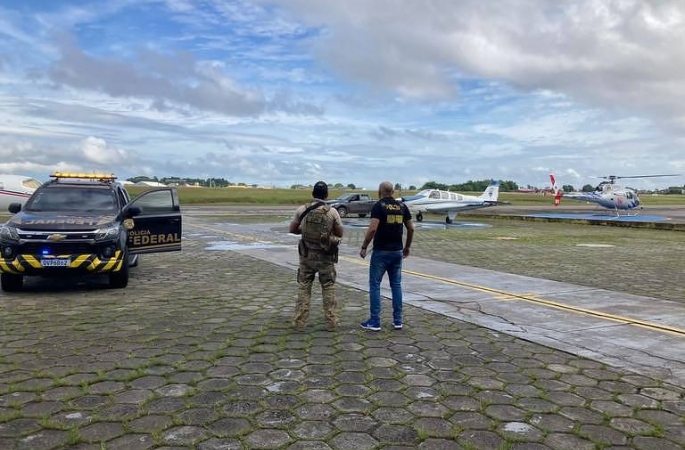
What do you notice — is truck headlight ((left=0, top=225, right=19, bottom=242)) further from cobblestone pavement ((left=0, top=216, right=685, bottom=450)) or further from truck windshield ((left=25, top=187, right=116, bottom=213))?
cobblestone pavement ((left=0, top=216, right=685, bottom=450))

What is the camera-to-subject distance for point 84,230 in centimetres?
808

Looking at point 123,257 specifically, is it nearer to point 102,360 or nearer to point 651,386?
point 102,360

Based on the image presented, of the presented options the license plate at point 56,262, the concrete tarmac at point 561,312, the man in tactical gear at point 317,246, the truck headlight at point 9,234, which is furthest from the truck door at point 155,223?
the man in tactical gear at point 317,246

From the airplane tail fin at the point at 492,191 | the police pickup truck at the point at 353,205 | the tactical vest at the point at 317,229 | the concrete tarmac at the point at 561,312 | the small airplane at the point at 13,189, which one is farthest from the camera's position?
the police pickup truck at the point at 353,205

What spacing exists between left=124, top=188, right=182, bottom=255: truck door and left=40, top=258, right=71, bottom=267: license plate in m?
1.50

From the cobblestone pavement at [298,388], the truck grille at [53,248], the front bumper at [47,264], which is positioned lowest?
the cobblestone pavement at [298,388]

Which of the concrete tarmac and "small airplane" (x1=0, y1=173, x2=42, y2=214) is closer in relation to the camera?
the concrete tarmac

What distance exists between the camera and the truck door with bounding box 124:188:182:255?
9664 millimetres

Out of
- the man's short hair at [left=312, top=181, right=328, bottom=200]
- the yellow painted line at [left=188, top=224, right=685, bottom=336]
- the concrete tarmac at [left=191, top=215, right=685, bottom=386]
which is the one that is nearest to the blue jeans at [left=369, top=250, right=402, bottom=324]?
the man's short hair at [left=312, top=181, right=328, bottom=200]

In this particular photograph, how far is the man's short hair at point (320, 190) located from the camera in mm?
6160

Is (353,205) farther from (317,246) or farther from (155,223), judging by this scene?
(317,246)

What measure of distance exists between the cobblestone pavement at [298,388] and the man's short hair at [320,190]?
5.41ft

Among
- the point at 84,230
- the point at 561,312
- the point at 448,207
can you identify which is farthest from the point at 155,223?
the point at 448,207

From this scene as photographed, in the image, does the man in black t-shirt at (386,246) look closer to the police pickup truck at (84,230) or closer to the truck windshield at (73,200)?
the police pickup truck at (84,230)
